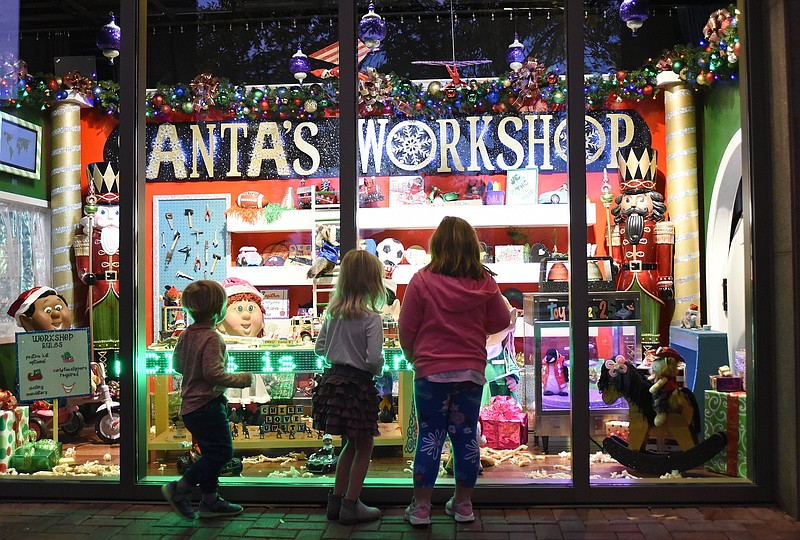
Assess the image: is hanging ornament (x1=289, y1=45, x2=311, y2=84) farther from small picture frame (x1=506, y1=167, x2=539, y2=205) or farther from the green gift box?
the green gift box

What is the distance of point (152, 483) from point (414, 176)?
2.70 m

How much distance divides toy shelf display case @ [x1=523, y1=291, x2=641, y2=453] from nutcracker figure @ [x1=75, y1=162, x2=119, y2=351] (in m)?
2.65

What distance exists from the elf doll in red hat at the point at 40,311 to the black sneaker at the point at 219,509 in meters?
1.55

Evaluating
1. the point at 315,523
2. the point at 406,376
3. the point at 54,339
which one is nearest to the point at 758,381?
the point at 406,376

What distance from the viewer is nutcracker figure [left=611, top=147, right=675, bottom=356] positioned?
5656mm

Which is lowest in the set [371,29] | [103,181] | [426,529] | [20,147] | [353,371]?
[426,529]

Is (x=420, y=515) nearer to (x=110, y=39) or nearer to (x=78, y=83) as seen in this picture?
(x=110, y=39)

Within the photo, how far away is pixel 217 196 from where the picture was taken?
19.3 ft

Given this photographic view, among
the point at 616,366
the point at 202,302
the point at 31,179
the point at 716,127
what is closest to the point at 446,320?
the point at 202,302

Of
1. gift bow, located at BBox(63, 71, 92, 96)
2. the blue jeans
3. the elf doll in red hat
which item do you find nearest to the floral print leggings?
the blue jeans

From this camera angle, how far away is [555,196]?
5.02 meters

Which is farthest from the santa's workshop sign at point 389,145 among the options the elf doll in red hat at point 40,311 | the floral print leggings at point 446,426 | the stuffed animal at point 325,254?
the floral print leggings at point 446,426

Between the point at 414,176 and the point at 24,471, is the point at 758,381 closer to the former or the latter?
the point at 414,176

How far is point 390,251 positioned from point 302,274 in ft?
2.40
